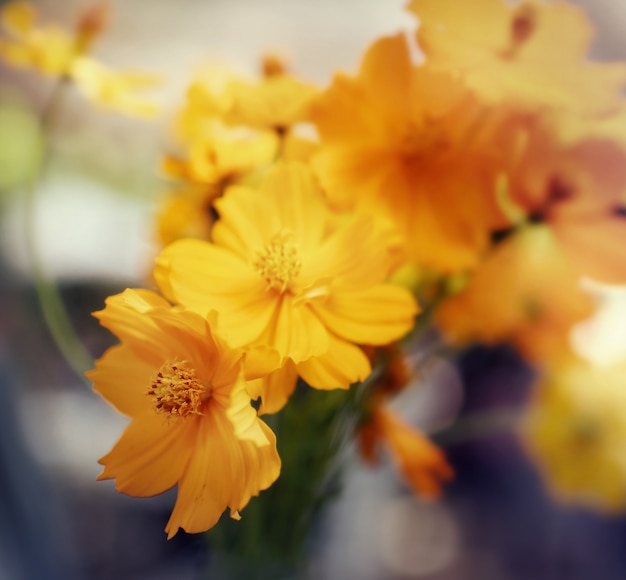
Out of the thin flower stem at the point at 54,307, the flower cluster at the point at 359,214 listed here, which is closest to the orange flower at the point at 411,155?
the flower cluster at the point at 359,214

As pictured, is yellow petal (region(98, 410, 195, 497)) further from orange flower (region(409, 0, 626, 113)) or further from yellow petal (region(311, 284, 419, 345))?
orange flower (region(409, 0, 626, 113))

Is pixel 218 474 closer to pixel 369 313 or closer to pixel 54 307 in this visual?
pixel 369 313

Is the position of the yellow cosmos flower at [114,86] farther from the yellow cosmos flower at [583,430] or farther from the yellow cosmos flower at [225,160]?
the yellow cosmos flower at [583,430]

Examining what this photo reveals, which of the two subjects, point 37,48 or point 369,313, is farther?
point 37,48

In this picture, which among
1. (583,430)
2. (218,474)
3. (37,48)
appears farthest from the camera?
(583,430)

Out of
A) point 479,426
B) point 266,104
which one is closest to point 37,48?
point 266,104

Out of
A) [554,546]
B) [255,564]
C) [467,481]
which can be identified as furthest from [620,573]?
[255,564]

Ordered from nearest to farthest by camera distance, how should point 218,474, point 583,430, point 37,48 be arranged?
point 218,474, point 37,48, point 583,430

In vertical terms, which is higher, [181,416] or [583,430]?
[181,416]
